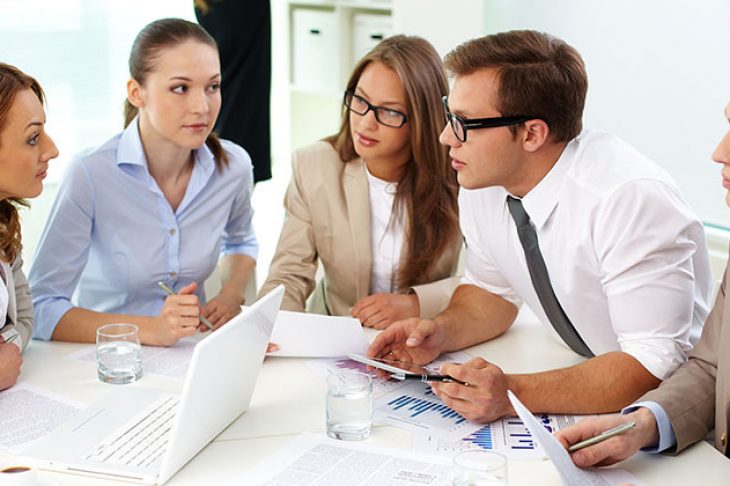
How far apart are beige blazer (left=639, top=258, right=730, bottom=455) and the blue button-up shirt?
4.21ft

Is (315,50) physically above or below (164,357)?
above

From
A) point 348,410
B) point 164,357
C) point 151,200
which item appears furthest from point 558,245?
point 151,200

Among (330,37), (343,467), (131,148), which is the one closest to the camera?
(343,467)

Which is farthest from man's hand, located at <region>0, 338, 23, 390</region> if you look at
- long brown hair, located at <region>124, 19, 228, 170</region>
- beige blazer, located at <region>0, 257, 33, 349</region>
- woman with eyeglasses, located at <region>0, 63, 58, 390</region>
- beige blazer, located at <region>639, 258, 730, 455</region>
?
beige blazer, located at <region>639, 258, 730, 455</region>

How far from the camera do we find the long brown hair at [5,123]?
1884 mm

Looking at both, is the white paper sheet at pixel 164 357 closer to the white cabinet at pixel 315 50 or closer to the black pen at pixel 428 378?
the black pen at pixel 428 378

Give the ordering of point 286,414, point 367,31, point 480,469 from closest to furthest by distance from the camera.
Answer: point 480,469 < point 286,414 < point 367,31

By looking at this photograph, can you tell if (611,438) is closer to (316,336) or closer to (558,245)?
(558,245)

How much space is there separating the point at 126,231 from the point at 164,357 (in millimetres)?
536

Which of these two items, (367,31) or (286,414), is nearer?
(286,414)

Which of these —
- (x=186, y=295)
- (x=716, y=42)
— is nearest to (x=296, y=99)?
(x=716, y=42)

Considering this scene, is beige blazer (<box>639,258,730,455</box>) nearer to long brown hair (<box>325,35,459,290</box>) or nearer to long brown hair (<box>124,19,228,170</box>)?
long brown hair (<box>325,35,459,290</box>)

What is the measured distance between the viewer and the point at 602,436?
151cm

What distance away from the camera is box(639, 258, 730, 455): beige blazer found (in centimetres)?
162
